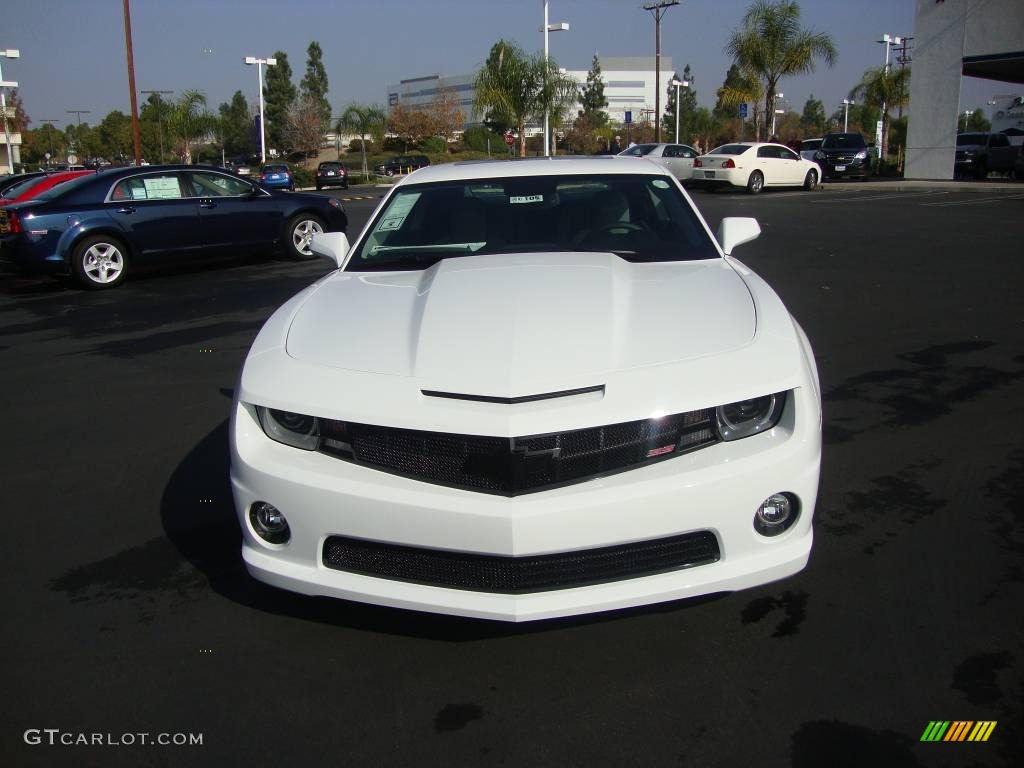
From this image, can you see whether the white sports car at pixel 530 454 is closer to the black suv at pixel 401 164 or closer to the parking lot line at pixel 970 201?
the parking lot line at pixel 970 201

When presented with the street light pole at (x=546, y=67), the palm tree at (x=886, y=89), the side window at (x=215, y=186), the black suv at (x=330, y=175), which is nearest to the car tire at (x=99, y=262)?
the side window at (x=215, y=186)

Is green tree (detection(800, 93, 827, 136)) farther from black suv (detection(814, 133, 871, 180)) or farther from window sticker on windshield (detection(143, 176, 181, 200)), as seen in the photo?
window sticker on windshield (detection(143, 176, 181, 200))

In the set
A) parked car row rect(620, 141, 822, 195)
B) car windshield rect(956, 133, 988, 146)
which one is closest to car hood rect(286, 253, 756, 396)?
parked car row rect(620, 141, 822, 195)

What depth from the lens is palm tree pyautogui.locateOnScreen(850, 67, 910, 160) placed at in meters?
50.4

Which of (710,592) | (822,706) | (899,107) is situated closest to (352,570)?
(710,592)

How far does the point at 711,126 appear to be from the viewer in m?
84.2

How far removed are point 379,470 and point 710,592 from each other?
1.04 m

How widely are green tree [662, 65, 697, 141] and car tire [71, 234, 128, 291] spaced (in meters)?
60.6

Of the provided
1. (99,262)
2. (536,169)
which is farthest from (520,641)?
(99,262)

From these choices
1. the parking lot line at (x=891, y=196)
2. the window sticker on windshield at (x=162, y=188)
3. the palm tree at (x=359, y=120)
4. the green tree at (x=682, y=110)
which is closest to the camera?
the window sticker on windshield at (x=162, y=188)

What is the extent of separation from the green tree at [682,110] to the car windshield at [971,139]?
1350 inches

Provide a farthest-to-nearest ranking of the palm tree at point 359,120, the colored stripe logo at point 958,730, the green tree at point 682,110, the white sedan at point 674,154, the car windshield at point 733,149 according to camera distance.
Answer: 1. the green tree at point 682,110
2. the palm tree at point 359,120
3. the white sedan at point 674,154
4. the car windshield at point 733,149
5. the colored stripe logo at point 958,730

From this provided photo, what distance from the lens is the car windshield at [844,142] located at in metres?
34.3

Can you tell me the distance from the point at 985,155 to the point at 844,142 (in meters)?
5.00
